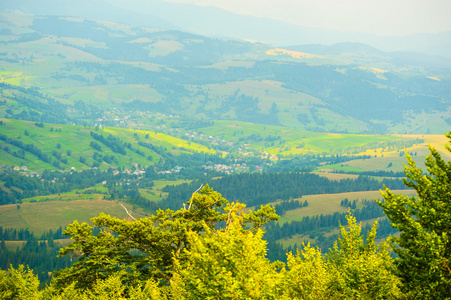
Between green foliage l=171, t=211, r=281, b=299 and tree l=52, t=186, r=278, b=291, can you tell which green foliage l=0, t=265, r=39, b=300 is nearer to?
tree l=52, t=186, r=278, b=291

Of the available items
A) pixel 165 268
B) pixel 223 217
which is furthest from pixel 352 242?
pixel 165 268

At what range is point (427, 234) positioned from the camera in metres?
30.6

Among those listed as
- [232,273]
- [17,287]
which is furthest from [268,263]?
[17,287]

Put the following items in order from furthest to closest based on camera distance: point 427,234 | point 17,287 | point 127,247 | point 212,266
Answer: point 17,287, point 127,247, point 212,266, point 427,234

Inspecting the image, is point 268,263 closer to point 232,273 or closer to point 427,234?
point 232,273

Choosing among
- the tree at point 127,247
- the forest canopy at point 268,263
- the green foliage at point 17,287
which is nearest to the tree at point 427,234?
the forest canopy at point 268,263

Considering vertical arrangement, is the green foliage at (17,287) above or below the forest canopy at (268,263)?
below

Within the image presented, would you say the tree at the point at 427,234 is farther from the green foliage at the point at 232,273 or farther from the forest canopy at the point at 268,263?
the green foliage at the point at 232,273

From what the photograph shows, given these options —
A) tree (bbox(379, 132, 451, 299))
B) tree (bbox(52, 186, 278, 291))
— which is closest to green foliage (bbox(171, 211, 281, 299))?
tree (bbox(379, 132, 451, 299))

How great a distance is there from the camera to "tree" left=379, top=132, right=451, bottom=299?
3052cm

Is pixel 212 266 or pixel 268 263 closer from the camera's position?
pixel 212 266

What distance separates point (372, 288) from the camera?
1566 inches

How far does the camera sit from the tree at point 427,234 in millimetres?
30516

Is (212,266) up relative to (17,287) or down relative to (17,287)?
up
